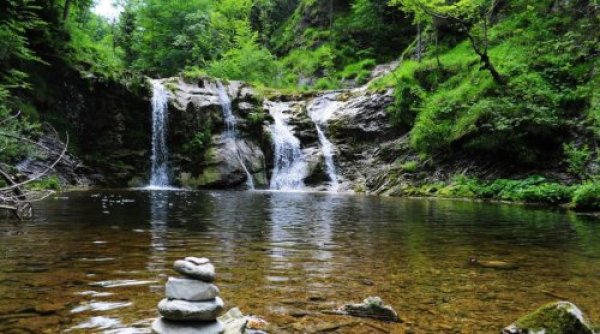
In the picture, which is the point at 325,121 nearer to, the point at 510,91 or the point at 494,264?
the point at 510,91

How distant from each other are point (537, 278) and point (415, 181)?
740 inches

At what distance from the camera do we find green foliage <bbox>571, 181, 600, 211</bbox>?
47.9 ft

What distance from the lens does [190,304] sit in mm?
3396

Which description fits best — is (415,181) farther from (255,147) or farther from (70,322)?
(70,322)

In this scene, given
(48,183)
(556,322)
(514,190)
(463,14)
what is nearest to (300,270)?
(556,322)

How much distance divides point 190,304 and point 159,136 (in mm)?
26271

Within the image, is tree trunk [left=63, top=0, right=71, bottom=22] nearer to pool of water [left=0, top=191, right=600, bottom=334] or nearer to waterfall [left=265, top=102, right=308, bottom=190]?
waterfall [left=265, top=102, right=308, bottom=190]

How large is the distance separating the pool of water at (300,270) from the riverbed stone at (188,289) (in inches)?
17.7

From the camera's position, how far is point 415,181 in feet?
79.4

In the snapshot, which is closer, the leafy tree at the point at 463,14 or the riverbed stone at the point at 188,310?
the riverbed stone at the point at 188,310

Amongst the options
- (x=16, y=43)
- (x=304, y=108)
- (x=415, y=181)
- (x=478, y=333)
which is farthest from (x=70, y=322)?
(x=304, y=108)

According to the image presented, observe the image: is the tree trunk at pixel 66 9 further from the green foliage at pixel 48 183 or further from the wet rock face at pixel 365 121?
the wet rock face at pixel 365 121

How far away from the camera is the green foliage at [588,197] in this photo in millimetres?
14594

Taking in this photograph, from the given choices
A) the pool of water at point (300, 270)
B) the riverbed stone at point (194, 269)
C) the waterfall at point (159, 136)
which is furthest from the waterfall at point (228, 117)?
the riverbed stone at point (194, 269)
